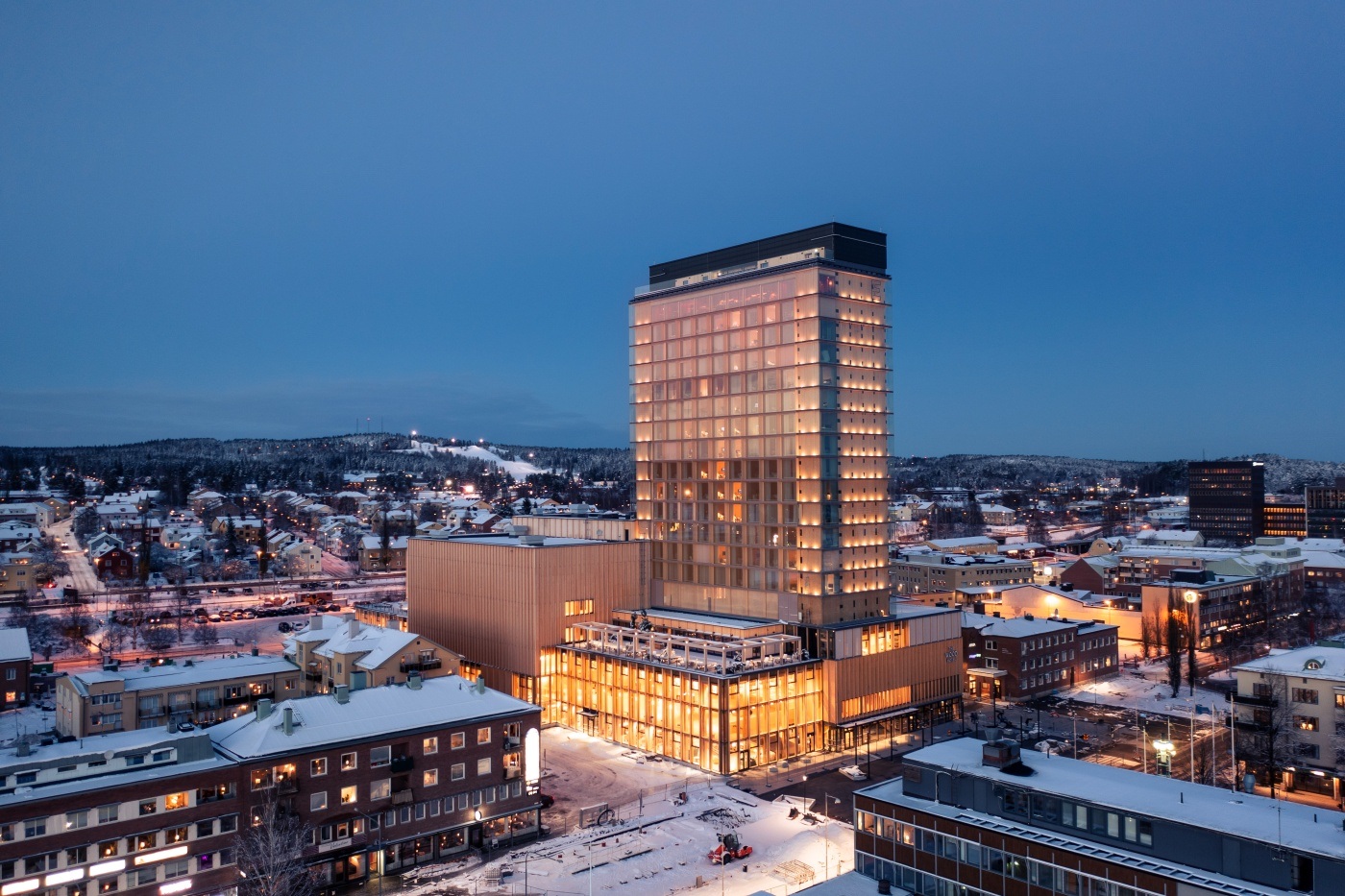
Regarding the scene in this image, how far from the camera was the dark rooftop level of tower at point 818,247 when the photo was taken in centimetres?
7562

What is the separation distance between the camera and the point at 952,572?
134375mm

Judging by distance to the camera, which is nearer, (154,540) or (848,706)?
(848,706)

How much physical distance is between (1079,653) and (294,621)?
93.7m

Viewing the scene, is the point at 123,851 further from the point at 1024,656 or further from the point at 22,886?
the point at 1024,656

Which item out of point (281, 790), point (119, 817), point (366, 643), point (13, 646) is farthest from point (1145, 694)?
point (13, 646)

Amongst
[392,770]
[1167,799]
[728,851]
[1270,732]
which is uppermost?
[1167,799]

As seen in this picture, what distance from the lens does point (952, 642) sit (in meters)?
78.5

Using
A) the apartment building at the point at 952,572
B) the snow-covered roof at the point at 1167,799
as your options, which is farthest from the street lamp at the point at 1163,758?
the apartment building at the point at 952,572

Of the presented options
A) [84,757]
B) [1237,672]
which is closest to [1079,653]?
[1237,672]

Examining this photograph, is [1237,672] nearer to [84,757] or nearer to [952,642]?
[952,642]

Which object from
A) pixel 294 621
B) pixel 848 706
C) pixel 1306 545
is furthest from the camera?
pixel 1306 545

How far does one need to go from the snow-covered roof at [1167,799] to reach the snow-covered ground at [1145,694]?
4457 centimetres

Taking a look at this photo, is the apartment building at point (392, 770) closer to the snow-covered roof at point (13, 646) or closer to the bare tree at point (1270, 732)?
the snow-covered roof at point (13, 646)

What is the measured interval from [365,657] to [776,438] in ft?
120
